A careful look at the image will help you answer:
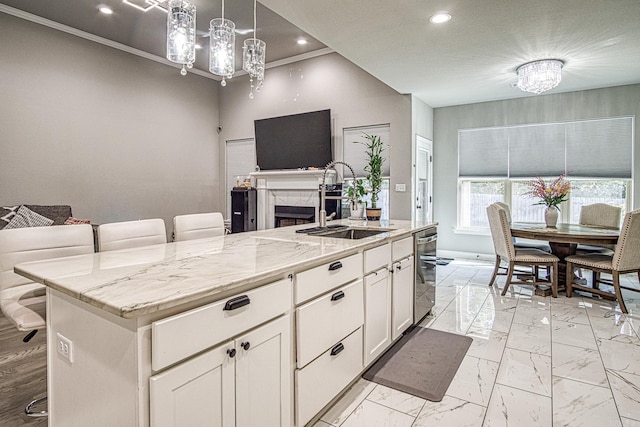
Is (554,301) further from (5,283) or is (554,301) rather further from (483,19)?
(5,283)

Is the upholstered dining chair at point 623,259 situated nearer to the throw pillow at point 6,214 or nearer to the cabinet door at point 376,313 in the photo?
the cabinet door at point 376,313

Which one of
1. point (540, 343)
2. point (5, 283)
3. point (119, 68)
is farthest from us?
point (119, 68)

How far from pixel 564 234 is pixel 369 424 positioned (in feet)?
10.5

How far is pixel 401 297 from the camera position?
8.89 feet

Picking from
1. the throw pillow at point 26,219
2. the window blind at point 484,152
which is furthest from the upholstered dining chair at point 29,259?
the window blind at point 484,152

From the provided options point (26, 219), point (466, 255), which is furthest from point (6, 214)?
point (466, 255)

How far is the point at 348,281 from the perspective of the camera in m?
2.01

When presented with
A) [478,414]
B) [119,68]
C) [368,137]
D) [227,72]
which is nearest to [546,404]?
[478,414]

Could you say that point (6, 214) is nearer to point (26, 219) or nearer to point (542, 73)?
point (26, 219)

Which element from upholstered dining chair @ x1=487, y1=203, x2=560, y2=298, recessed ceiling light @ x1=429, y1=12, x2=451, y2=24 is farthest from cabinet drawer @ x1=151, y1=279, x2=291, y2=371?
upholstered dining chair @ x1=487, y1=203, x2=560, y2=298

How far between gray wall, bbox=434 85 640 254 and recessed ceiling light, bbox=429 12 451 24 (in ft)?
10.5

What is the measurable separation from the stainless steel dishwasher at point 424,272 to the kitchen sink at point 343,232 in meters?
0.36

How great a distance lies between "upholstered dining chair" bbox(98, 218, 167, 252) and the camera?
2203 millimetres

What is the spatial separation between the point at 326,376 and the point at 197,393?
2.75ft
